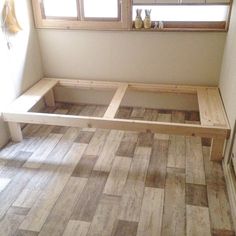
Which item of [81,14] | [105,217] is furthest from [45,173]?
[81,14]

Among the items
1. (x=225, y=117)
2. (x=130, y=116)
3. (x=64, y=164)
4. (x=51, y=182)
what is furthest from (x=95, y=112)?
(x=225, y=117)

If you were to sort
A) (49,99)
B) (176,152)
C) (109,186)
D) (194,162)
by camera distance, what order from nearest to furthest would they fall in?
(109,186)
(194,162)
(176,152)
(49,99)

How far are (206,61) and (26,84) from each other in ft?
6.05

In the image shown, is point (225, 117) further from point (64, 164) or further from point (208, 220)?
point (64, 164)

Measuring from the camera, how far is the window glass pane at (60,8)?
2863 millimetres

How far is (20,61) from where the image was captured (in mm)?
2758

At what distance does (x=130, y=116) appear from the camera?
3.01 metres

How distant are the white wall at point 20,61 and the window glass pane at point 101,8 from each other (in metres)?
0.60

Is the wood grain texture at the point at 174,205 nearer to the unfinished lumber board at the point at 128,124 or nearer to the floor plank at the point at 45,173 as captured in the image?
the unfinished lumber board at the point at 128,124

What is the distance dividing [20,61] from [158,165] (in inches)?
65.7

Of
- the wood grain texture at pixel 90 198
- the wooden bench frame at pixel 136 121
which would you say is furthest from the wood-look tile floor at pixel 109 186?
the wooden bench frame at pixel 136 121

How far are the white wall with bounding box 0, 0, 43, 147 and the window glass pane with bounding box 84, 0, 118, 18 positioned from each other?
599 mm

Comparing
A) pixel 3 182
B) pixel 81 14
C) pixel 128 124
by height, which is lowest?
pixel 3 182

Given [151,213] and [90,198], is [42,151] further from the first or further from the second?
[151,213]
